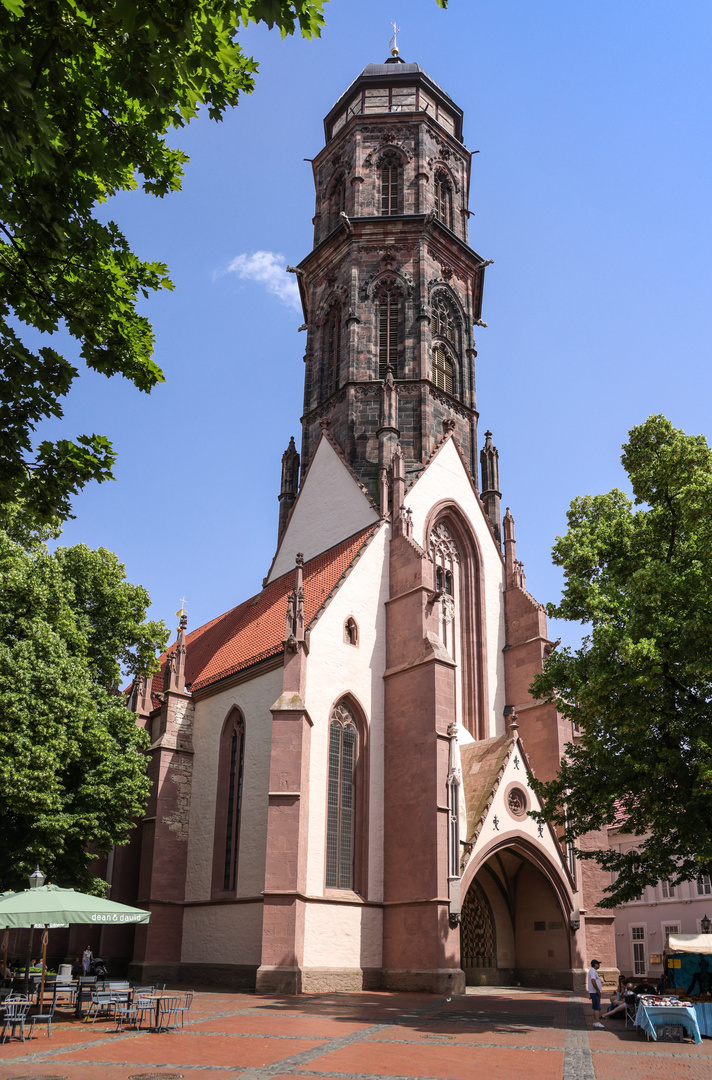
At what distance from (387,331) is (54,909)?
24787mm

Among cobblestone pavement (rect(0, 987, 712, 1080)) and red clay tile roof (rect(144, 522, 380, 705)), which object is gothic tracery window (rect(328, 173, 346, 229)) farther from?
cobblestone pavement (rect(0, 987, 712, 1080))

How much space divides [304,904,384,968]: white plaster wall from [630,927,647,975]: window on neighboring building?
795 inches

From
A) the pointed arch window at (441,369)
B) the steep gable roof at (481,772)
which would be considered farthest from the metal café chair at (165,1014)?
the pointed arch window at (441,369)

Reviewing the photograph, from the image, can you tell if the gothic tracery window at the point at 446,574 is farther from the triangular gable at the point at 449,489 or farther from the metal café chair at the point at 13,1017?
the metal café chair at the point at 13,1017

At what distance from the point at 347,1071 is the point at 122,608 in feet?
52.9

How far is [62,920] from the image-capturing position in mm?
14008

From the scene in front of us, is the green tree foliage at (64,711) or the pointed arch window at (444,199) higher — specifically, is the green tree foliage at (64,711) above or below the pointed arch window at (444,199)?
below

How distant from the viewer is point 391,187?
3628 centimetres

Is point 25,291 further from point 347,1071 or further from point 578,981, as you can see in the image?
point 578,981

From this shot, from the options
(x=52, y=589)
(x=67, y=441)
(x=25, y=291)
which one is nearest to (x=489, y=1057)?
(x=67, y=441)

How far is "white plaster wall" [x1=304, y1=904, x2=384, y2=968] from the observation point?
2086 cm

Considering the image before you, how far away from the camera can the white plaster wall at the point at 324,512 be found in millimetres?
29609

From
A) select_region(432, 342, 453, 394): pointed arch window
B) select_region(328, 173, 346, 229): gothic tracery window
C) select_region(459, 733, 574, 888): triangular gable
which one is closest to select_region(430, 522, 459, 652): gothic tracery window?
select_region(459, 733, 574, 888): triangular gable

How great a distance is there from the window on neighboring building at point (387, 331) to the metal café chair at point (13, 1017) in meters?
24.0
